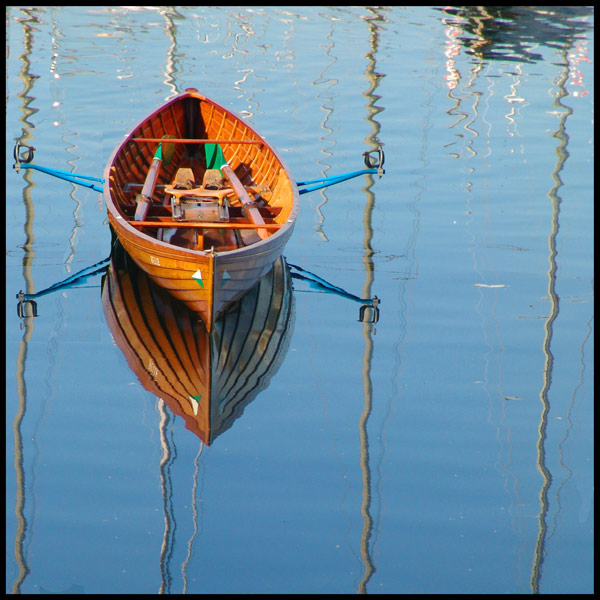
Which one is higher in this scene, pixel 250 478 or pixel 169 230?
pixel 169 230

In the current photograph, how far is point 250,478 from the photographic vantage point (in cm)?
762


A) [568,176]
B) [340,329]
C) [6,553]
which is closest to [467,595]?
[6,553]

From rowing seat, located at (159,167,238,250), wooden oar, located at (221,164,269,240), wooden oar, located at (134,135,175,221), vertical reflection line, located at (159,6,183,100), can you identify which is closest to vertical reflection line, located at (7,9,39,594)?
wooden oar, located at (134,135,175,221)

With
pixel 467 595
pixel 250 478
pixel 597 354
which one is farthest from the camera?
pixel 597 354

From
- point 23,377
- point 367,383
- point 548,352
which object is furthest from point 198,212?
point 548,352

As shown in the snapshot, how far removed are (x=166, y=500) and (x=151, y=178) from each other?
19.1 ft

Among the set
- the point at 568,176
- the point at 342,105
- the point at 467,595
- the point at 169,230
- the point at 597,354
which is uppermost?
the point at 342,105

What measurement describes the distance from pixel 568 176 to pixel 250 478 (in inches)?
375

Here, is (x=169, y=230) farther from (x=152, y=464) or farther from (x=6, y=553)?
(x=6, y=553)

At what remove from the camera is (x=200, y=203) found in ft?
38.0

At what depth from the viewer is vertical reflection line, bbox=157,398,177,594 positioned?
6559 mm

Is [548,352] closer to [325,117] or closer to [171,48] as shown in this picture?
[325,117]

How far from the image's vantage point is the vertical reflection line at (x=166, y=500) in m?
6.56

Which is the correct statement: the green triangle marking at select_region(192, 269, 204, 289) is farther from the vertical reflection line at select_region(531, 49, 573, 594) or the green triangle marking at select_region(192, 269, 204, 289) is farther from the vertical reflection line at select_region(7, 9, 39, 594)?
the vertical reflection line at select_region(531, 49, 573, 594)
